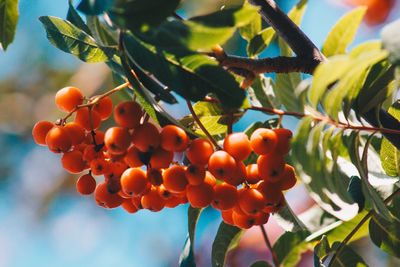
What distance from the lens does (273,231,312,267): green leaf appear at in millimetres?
828

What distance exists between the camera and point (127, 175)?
79 centimetres

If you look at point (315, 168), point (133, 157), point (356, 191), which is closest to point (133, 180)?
point (133, 157)

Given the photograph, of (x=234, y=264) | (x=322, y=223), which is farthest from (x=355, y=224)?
(x=234, y=264)

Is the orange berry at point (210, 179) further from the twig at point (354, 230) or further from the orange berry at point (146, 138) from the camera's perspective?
the twig at point (354, 230)

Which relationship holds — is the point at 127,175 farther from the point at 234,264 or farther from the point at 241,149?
the point at 234,264

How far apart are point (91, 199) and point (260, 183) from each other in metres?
4.02

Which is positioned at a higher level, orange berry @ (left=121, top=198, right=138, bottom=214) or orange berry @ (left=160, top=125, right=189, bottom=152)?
orange berry @ (left=160, top=125, right=189, bottom=152)

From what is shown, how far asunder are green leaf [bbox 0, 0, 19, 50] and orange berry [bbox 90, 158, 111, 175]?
0.79 feet

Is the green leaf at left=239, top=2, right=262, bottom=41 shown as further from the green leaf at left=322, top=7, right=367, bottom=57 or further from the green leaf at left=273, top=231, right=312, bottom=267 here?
the green leaf at left=273, top=231, right=312, bottom=267

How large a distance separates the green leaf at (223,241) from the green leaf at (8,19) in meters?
0.44

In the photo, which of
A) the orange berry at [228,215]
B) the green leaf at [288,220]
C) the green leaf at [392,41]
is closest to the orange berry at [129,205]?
the orange berry at [228,215]

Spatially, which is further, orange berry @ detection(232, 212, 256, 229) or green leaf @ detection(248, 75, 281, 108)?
green leaf @ detection(248, 75, 281, 108)

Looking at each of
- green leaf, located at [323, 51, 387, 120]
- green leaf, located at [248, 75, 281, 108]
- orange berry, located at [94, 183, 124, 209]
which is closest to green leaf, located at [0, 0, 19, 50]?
orange berry, located at [94, 183, 124, 209]

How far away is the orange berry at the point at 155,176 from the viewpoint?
813 mm
